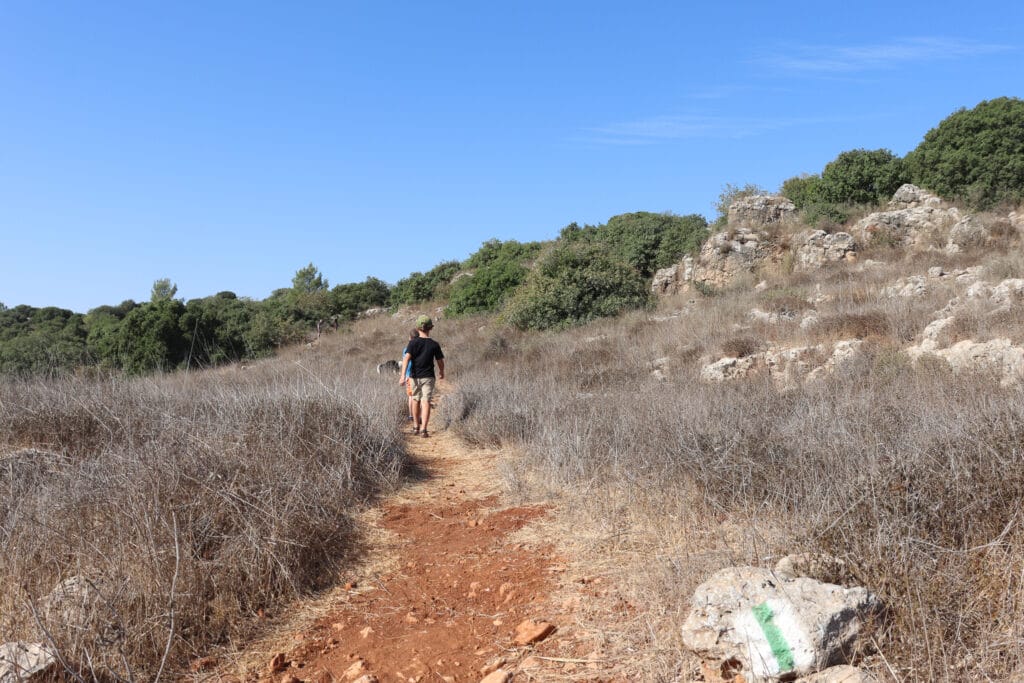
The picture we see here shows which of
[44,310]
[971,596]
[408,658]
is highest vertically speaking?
[44,310]

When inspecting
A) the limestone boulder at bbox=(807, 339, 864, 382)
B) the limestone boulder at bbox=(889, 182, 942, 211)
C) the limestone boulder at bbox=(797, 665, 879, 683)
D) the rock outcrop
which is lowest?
the limestone boulder at bbox=(797, 665, 879, 683)

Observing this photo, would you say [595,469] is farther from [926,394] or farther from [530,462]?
[926,394]

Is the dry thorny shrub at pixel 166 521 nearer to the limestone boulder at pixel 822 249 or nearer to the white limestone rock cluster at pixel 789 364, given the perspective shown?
the white limestone rock cluster at pixel 789 364

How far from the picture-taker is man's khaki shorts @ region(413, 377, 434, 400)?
10.1 m

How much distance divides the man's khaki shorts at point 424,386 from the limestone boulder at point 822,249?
12025 millimetres

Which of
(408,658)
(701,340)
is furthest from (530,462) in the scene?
(701,340)

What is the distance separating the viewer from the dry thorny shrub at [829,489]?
286cm

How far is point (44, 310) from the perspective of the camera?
108 feet

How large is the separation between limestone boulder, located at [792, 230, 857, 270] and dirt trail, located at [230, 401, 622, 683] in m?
15.0

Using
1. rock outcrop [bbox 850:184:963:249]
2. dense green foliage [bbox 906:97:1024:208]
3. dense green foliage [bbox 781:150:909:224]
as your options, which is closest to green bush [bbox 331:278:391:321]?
dense green foliage [bbox 781:150:909:224]

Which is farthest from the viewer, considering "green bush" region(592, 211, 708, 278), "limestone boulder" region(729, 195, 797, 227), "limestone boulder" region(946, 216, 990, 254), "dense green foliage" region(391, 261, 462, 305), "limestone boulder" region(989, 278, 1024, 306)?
"dense green foliage" region(391, 261, 462, 305)

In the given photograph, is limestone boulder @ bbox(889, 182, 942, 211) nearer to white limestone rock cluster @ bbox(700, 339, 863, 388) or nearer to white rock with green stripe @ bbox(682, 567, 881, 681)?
white limestone rock cluster @ bbox(700, 339, 863, 388)

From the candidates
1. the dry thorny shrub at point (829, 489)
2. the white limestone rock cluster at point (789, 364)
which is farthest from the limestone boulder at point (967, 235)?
the dry thorny shrub at point (829, 489)

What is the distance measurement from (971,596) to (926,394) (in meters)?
3.99
